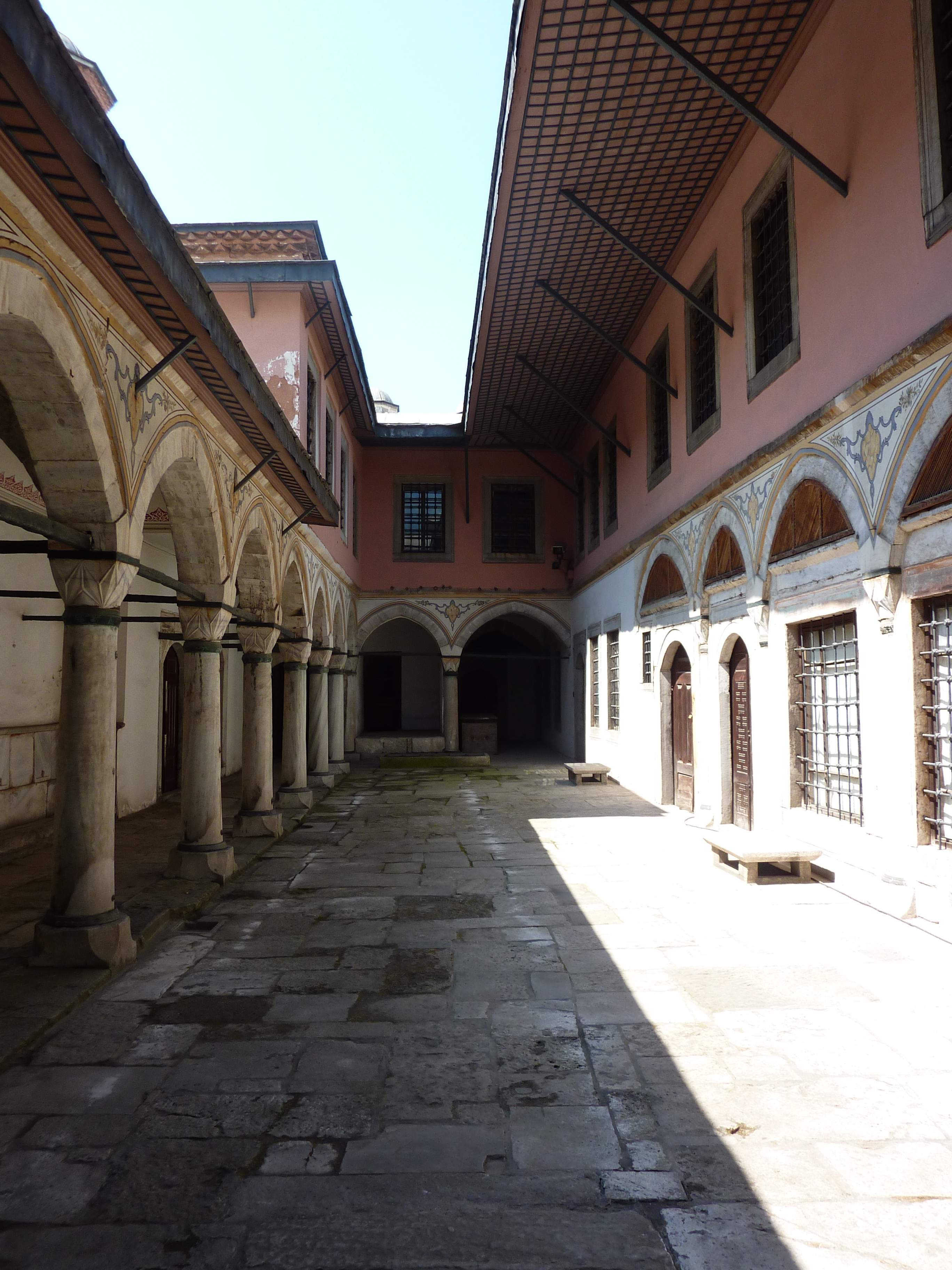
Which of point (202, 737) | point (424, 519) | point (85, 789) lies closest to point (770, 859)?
point (202, 737)

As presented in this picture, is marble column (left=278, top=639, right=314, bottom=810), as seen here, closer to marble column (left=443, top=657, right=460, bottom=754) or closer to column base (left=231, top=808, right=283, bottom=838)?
column base (left=231, top=808, right=283, bottom=838)

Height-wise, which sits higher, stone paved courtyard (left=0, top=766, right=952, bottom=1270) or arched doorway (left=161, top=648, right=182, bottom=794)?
arched doorway (left=161, top=648, right=182, bottom=794)

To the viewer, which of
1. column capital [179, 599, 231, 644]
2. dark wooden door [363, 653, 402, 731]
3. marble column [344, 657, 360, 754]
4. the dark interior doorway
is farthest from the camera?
the dark interior doorway

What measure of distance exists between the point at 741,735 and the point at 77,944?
6.31 meters

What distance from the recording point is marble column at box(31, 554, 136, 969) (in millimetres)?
4688

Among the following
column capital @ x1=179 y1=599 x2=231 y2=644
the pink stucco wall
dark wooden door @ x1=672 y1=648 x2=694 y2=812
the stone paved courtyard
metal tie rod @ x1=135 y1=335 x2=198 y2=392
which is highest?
the pink stucco wall

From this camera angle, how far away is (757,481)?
25.7ft

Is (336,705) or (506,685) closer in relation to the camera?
(336,705)

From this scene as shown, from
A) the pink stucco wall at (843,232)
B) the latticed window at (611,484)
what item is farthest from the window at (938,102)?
the latticed window at (611,484)

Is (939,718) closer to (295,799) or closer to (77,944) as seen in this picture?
(77,944)

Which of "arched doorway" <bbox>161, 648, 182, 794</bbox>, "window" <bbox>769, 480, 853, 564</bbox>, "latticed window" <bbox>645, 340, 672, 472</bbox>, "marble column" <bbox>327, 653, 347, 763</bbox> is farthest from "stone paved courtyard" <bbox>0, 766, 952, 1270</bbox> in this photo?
"marble column" <bbox>327, 653, 347, 763</bbox>

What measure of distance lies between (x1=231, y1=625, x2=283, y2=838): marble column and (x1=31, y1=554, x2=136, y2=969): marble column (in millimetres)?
3977

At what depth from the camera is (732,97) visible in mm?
6492

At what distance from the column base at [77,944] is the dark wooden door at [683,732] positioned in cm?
679
